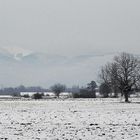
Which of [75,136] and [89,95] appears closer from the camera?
[75,136]

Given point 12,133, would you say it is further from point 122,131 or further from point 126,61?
point 126,61

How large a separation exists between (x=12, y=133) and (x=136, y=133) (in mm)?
6244

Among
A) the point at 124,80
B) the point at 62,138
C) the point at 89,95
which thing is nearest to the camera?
the point at 62,138

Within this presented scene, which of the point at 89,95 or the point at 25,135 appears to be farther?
the point at 89,95

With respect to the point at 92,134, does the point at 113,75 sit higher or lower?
higher

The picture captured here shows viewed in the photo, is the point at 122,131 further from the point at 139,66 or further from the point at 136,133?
the point at 139,66

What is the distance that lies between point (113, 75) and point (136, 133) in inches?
2873

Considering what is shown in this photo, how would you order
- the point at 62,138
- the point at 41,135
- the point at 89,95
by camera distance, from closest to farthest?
the point at 62,138 → the point at 41,135 → the point at 89,95

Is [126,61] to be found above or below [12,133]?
above

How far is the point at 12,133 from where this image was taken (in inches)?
794

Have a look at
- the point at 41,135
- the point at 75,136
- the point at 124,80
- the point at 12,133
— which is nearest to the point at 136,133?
the point at 75,136

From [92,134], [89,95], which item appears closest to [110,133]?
[92,134]

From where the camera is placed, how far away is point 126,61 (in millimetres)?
90938

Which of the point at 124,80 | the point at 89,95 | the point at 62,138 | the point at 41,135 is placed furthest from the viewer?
→ the point at 89,95
